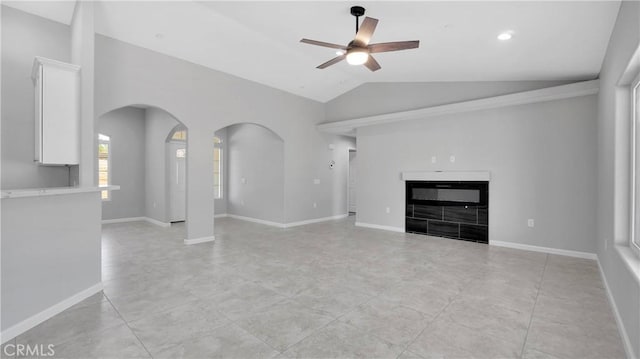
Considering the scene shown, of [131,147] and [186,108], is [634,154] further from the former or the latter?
[131,147]

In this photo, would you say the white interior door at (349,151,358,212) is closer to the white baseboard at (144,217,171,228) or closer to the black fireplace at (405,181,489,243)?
the black fireplace at (405,181,489,243)

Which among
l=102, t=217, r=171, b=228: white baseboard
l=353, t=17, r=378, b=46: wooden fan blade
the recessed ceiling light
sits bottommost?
l=102, t=217, r=171, b=228: white baseboard

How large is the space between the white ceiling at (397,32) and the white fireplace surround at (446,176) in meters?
1.76

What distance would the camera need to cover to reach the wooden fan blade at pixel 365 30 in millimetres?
2959

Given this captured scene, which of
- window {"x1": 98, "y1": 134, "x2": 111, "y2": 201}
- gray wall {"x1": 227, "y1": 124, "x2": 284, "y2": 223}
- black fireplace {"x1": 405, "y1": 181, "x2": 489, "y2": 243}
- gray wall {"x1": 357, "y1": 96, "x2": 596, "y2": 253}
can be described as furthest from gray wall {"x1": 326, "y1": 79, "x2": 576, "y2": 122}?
window {"x1": 98, "y1": 134, "x2": 111, "y2": 201}

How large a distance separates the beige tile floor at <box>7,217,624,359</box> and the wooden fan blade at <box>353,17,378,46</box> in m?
2.78

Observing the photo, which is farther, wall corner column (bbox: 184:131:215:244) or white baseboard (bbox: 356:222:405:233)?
white baseboard (bbox: 356:222:405:233)

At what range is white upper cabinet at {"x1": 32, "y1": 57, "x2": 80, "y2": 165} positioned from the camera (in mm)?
2943

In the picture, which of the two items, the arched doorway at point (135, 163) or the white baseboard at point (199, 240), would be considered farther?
the arched doorway at point (135, 163)

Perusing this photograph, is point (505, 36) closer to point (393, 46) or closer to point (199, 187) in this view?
point (393, 46)

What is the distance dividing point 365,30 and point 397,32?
3.39ft

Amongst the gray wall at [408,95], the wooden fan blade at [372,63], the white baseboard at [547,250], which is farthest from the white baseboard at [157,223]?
the white baseboard at [547,250]

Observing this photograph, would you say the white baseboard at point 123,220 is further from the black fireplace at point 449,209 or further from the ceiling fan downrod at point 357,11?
the ceiling fan downrod at point 357,11

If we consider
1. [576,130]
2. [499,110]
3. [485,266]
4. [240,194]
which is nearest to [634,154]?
[485,266]
